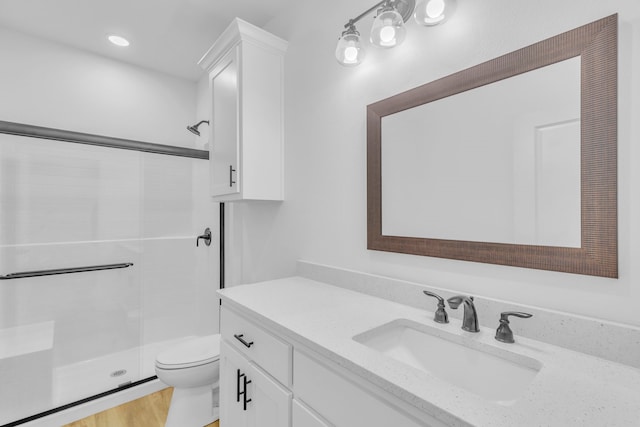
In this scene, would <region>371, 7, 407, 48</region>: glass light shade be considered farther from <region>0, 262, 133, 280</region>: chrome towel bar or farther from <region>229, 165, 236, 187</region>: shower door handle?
<region>0, 262, 133, 280</region>: chrome towel bar

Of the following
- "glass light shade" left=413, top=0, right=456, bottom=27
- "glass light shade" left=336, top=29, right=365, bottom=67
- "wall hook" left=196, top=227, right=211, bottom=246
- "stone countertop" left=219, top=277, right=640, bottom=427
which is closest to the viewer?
"stone countertop" left=219, top=277, right=640, bottom=427

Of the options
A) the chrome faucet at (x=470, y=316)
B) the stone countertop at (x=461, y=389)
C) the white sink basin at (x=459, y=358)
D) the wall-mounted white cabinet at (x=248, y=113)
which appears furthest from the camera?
the wall-mounted white cabinet at (x=248, y=113)

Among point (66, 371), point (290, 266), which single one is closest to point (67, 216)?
point (66, 371)

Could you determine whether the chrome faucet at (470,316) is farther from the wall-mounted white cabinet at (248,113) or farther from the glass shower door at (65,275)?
the glass shower door at (65,275)

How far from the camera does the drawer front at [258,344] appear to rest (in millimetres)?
972

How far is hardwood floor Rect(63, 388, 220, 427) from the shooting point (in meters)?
1.86

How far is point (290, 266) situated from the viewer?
183 centimetres

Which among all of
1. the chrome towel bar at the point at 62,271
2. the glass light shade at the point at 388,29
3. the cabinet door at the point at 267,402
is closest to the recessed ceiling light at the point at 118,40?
the chrome towel bar at the point at 62,271

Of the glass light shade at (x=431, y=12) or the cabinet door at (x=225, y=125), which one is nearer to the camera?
the glass light shade at (x=431, y=12)

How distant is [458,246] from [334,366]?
1.96 ft

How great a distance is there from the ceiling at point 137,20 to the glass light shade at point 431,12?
1.10 m

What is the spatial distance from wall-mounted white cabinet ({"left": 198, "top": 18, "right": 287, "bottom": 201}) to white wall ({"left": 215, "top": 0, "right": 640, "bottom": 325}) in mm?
85

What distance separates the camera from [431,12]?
1.04m

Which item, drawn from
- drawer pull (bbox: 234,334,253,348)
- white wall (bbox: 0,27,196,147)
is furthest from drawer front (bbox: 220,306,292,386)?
white wall (bbox: 0,27,196,147)
